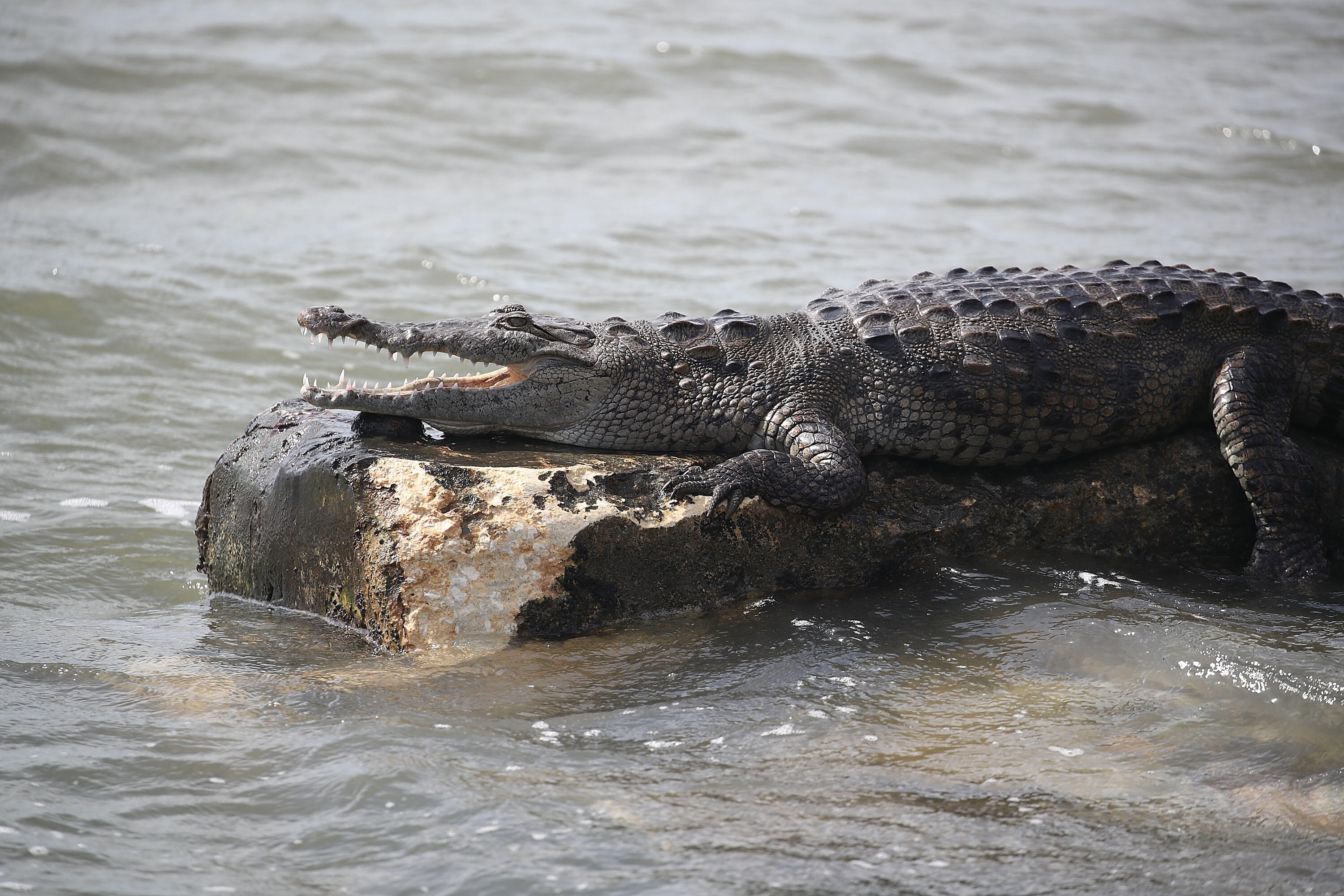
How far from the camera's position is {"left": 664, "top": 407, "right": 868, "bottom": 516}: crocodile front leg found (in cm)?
414

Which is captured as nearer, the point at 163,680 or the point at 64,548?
the point at 163,680

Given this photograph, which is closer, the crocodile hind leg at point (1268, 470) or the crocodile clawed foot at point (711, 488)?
the crocodile clawed foot at point (711, 488)

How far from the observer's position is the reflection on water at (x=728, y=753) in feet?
9.40

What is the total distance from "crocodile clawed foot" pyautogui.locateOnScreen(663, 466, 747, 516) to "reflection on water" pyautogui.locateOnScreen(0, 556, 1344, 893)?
41 centimetres

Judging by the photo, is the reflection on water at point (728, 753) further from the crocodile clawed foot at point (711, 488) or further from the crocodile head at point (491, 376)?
the crocodile head at point (491, 376)

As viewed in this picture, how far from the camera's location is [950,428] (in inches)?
181

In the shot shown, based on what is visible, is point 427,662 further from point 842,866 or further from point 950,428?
point 950,428

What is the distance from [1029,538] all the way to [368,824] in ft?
9.13

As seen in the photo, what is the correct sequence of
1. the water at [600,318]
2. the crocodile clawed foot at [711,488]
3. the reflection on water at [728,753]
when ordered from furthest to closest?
the crocodile clawed foot at [711,488], the water at [600,318], the reflection on water at [728,753]

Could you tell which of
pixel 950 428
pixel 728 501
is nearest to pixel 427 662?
pixel 728 501

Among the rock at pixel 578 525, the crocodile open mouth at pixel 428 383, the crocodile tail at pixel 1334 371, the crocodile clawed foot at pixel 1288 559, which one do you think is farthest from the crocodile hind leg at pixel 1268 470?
the crocodile open mouth at pixel 428 383

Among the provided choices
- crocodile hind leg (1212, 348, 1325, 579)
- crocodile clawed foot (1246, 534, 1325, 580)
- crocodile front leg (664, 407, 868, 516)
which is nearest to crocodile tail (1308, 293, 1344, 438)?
crocodile hind leg (1212, 348, 1325, 579)

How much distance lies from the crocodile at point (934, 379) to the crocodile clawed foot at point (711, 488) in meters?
0.32

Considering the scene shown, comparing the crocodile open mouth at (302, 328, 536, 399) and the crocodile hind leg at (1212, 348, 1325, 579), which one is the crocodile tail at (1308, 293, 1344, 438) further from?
the crocodile open mouth at (302, 328, 536, 399)
